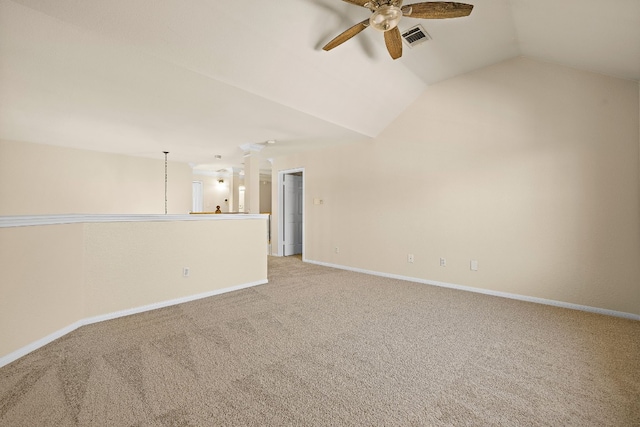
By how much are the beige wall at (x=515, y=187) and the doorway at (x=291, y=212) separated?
2214 mm

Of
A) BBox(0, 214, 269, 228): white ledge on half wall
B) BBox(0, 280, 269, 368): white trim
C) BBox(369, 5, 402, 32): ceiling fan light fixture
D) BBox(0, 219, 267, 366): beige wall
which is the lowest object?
BBox(0, 280, 269, 368): white trim

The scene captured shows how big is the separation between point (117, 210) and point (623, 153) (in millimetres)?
8322

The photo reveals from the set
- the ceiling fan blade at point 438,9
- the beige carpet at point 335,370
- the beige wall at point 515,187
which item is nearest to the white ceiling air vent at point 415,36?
the ceiling fan blade at point 438,9

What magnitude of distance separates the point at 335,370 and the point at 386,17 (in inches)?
103

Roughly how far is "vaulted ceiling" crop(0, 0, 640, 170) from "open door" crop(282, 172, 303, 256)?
8.23 feet

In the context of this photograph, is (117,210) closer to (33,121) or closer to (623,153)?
(33,121)

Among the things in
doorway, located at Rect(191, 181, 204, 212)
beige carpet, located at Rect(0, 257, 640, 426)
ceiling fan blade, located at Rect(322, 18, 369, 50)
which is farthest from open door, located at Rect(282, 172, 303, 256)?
ceiling fan blade, located at Rect(322, 18, 369, 50)

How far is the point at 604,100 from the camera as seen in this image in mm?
3076

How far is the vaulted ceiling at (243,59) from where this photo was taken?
7.04ft

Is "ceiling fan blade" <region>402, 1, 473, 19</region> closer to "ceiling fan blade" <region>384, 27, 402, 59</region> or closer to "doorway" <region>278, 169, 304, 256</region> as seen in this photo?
"ceiling fan blade" <region>384, 27, 402, 59</region>

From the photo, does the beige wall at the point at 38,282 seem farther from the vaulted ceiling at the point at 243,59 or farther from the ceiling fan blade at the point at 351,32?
the ceiling fan blade at the point at 351,32

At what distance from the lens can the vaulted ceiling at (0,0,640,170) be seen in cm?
215

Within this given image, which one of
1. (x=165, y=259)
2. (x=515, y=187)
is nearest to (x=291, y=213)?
(x=165, y=259)

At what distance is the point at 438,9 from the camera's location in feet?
6.89
